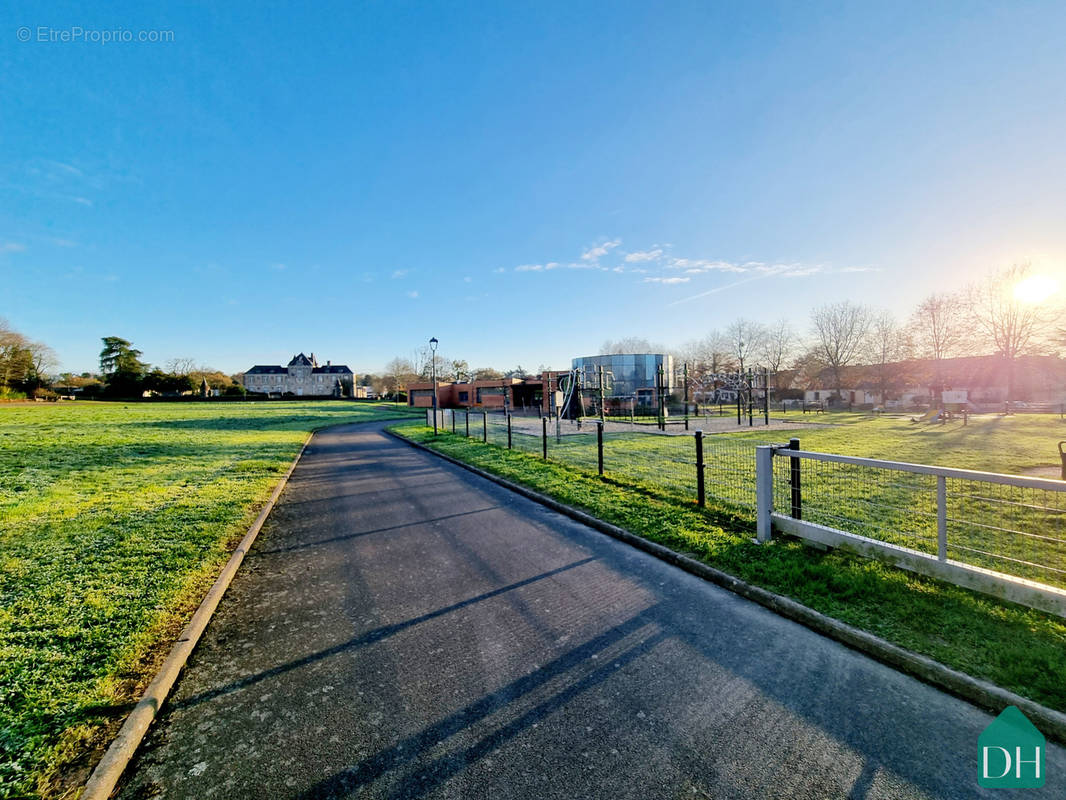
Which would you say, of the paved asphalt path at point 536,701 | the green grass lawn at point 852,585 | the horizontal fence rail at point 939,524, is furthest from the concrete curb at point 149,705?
the horizontal fence rail at point 939,524

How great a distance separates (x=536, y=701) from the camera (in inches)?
109

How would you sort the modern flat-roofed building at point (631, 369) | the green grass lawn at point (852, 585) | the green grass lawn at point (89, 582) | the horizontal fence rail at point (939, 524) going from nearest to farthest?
the green grass lawn at point (89, 582)
the green grass lawn at point (852, 585)
the horizontal fence rail at point (939, 524)
the modern flat-roofed building at point (631, 369)

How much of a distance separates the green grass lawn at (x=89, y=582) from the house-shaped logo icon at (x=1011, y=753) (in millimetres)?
4652

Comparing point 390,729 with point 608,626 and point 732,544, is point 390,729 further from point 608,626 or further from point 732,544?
point 732,544

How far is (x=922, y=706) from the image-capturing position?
2684mm

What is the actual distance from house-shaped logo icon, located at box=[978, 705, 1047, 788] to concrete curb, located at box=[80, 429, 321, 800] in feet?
14.4

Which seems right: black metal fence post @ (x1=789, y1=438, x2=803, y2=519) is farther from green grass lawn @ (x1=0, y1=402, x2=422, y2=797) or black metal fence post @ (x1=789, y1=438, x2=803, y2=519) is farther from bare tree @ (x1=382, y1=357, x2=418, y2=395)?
bare tree @ (x1=382, y1=357, x2=418, y2=395)

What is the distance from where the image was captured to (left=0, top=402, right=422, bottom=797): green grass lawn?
2500 millimetres

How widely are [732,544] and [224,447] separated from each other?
57.3 feet

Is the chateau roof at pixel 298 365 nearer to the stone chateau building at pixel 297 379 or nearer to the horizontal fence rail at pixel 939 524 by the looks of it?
the stone chateau building at pixel 297 379

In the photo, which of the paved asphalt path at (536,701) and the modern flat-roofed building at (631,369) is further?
the modern flat-roofed building at (631,369)

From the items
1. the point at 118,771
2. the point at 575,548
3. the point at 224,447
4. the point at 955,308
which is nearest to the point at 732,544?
the point at 575,548

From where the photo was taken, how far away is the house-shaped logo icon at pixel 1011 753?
220cm

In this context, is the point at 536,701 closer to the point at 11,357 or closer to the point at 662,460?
the point at 662,460
